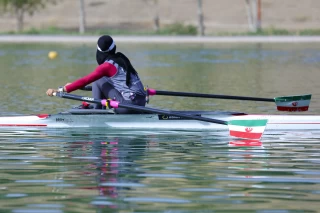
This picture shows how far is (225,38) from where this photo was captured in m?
60.1

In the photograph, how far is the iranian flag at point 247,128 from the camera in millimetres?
13227

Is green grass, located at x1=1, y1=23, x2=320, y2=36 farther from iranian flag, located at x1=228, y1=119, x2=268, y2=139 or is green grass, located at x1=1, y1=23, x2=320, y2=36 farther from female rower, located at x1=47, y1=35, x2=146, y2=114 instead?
iranian flag, located at x1=228, y1=119, x2=268, y2=139

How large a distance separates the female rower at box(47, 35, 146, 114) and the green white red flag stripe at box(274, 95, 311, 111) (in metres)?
2.96

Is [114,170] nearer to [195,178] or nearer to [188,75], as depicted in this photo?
[195,178]

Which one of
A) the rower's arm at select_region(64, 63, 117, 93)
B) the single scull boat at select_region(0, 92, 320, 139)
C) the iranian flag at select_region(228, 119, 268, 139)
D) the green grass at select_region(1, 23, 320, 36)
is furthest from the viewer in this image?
the green grass at select_region(1, 23, 320, 36)

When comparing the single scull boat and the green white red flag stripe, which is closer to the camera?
the single scull boat

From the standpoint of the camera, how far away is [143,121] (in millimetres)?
14414

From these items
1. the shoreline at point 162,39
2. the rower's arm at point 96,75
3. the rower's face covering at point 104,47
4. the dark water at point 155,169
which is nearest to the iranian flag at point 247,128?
the dark water at point 155,169

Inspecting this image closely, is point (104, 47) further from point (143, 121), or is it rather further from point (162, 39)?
point (162, 39)

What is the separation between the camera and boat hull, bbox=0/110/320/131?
14172 mm

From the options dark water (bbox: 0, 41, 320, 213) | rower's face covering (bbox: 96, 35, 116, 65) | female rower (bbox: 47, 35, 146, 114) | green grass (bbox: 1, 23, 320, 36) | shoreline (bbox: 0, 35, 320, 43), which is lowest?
dark water (bbox: 0, 41, 320, 213)

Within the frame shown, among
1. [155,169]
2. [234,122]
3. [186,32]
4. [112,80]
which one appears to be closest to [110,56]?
[112,80]

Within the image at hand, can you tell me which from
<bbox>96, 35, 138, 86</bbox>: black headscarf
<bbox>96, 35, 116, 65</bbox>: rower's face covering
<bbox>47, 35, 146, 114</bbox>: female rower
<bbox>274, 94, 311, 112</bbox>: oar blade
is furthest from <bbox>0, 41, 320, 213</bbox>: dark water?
<bbox>274, 94, 311, 112</bbox>: oar blade

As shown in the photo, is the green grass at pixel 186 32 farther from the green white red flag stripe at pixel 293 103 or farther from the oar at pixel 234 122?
the oar at pixel 234 122
